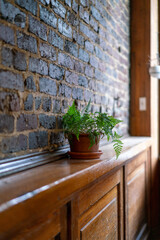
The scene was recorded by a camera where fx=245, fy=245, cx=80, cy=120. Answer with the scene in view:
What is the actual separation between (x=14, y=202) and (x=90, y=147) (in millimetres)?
718

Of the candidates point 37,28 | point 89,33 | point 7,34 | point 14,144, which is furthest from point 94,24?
point 14,144

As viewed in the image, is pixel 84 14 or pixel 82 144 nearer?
pixel 82 144

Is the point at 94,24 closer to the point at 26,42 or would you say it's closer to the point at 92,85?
the point at 92,85

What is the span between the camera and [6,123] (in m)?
1.09

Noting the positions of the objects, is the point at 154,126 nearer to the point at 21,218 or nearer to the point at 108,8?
the point at 108,8

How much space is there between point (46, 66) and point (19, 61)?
231 mm

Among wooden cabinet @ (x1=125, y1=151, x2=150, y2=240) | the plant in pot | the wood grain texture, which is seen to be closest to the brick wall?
the plant in pot

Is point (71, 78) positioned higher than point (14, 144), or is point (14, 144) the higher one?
point (71, 78)

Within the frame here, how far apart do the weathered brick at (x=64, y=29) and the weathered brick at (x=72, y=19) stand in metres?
0.05

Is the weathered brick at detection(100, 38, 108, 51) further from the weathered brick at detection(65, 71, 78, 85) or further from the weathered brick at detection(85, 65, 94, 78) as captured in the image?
the weathered brick at detection(65, 71, 78, 85)

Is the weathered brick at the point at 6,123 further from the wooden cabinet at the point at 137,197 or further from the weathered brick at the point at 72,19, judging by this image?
the wooden cabinet at the point at 137,197

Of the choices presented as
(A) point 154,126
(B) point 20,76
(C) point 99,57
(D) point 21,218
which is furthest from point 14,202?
(A) point 154,126

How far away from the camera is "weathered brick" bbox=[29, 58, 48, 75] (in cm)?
125

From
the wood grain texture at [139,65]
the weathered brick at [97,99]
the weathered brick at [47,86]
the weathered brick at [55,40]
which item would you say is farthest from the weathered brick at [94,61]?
the wood grain texture at [139,65]
